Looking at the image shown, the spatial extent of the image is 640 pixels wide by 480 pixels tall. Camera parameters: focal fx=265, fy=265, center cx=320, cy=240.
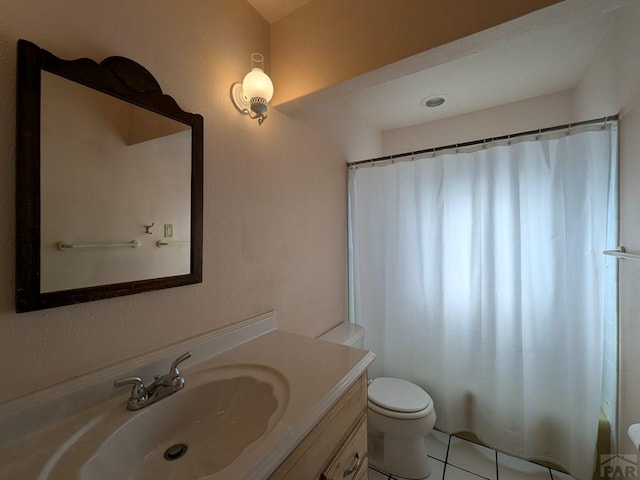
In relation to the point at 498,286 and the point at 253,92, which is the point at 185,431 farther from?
the point at 498,286

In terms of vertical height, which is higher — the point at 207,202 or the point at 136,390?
the point at 207,202

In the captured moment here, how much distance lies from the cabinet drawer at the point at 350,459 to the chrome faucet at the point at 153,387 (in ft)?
1.68

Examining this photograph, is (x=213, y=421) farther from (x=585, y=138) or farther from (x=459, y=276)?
(x=585, y=138)

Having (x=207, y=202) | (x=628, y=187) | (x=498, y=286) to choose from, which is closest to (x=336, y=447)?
(x=207, y=202)

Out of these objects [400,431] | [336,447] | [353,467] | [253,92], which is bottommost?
[400,431]

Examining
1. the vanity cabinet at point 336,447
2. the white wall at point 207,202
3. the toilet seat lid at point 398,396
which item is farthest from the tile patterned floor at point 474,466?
the white wall at point 207,202

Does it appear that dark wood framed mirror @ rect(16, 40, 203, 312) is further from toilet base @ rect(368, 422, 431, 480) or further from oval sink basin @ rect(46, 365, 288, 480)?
toilet base @ rect(368, 422, 431, 480)

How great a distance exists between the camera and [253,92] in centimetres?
112

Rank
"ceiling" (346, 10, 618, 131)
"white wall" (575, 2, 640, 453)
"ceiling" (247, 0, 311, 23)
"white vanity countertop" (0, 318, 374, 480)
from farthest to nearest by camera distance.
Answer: "ceiling" (346, 10, 618, 131), "ceiling" (247, 0, 311, 23), "white wall" (575, 2, 640, 453), "white vanity countertop" (0, 318, 374, 480)

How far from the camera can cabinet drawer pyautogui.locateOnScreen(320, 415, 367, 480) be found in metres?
0.78

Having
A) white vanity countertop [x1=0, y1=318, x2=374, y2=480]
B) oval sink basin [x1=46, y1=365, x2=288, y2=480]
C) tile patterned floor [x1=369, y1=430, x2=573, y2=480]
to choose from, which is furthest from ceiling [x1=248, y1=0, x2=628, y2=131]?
tile patterned floor [x1=369, y1=430, x2=573, y2=480]

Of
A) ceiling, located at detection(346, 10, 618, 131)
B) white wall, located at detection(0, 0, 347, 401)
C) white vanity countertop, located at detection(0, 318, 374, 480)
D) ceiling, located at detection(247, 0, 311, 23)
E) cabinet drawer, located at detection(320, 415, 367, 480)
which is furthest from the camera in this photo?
ceiling, located at detection(346, 10, 618, 131)

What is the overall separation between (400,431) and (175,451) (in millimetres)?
1163

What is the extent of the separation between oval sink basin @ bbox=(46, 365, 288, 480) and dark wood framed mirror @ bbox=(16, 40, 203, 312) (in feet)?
1.12
